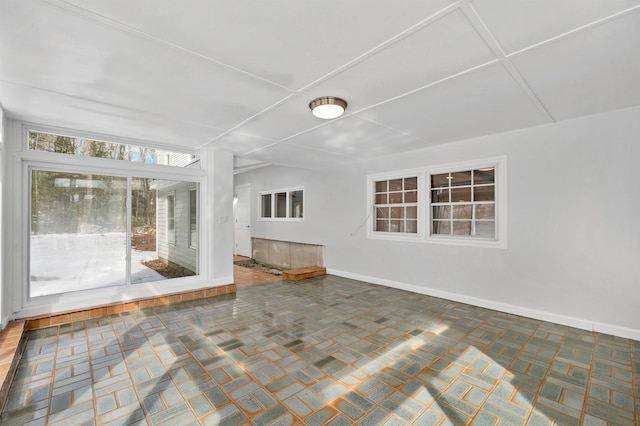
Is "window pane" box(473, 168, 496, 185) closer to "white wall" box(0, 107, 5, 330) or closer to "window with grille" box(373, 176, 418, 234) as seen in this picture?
"window with grille" box(373, 176, 418, 234)

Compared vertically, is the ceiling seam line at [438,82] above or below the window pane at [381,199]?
above

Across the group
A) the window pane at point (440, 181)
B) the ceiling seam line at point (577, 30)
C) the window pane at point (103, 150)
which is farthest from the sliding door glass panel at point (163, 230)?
the ceiling seam line at point (577, 30)

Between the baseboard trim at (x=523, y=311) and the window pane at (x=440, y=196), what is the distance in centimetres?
146

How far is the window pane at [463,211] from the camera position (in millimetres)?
4464

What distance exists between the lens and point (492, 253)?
13.4ft

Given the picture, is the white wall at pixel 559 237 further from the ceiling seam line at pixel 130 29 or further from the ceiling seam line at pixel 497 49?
the ceiling seam line at pixel 130 29

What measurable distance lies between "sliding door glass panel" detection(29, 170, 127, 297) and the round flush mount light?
317 centimetres

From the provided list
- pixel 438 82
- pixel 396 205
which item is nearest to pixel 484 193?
pixel 396 205

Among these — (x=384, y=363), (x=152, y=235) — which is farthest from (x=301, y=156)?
(x=384, y=363)

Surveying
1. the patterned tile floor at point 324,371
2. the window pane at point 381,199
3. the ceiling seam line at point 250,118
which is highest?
the ceiling seam line at point 250,118

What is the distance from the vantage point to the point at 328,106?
2770 millimetres

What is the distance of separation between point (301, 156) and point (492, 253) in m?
3.50

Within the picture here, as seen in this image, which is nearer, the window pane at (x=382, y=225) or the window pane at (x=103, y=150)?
the window pane at (x=103, y=150)

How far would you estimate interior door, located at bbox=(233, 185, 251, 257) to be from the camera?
29.8 feet
